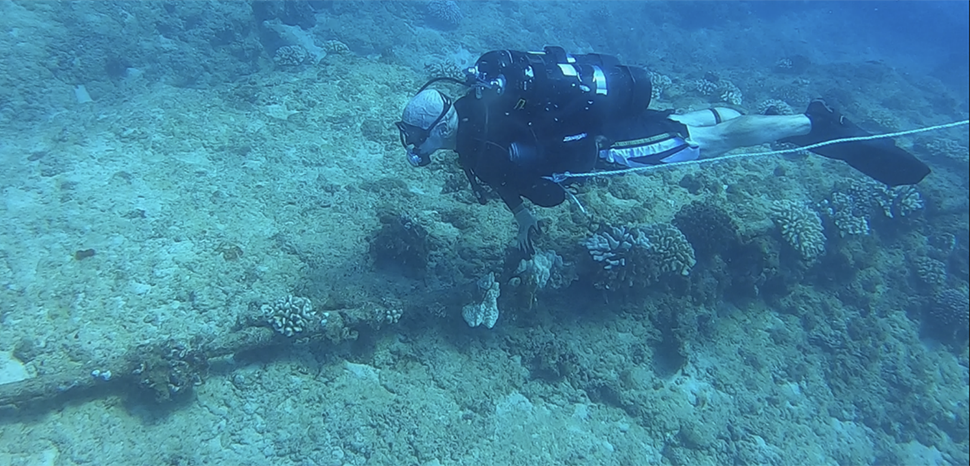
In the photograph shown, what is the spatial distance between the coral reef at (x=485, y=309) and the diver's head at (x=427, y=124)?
1.55 m

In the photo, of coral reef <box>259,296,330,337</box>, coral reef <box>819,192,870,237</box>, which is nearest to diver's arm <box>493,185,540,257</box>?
coral reef <box>259,296,330,337</box>

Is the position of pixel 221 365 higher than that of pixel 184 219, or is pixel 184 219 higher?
pixel 184 219

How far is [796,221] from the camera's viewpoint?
267 inches

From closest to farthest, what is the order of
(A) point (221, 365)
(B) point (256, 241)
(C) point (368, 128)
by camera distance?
(A) point (221, 365) < (B) point (256, 241) < (C) point (368, 128)

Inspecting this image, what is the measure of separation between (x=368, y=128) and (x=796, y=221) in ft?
23.2

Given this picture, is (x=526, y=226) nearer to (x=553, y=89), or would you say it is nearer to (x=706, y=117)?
(x=553, y=89)

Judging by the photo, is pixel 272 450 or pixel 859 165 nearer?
pixel 272 450

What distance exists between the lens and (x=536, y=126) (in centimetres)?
448

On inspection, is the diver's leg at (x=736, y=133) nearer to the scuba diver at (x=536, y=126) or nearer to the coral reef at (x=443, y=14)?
the scuba diver at (x=536, y=126)

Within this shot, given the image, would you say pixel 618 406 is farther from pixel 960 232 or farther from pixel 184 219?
pixel 960 232

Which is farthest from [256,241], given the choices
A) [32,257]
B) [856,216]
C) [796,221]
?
[856,216]

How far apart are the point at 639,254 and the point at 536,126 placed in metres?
2.29

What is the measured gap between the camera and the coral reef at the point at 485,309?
509 cm

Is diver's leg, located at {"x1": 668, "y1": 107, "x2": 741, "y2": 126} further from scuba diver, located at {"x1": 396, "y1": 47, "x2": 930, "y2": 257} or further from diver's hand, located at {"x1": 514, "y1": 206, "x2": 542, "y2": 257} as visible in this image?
diver's hand, located at {"x1": 514, "y1": 206, "x2": 542, "y2": 257}
